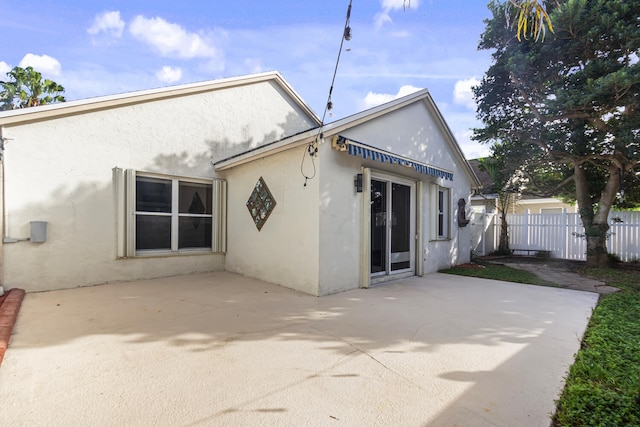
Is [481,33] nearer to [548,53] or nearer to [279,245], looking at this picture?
[548,53]

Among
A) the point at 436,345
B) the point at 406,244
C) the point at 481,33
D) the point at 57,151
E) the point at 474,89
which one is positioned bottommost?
the point at 436,345

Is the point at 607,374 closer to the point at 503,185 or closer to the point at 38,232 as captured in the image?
the point at 38,232

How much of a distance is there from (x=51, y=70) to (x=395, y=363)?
25217 millimetres

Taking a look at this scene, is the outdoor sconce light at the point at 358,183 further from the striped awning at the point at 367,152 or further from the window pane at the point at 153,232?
the window pane at the point at 153,232

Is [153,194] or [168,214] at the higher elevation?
[153,194]

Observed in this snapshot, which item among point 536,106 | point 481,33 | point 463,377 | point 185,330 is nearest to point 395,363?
point 463,377

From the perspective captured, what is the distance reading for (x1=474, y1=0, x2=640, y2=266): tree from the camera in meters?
9.06

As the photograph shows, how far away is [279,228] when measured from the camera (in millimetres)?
7508

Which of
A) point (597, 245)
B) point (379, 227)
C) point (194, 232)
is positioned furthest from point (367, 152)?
point (597, 245)

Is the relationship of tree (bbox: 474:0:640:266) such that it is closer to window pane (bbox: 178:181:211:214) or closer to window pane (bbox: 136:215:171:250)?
window pane (bbox: 178:181:211:214)

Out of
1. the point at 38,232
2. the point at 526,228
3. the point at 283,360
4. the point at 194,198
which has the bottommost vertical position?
the point at 283,360

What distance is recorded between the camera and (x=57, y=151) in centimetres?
679

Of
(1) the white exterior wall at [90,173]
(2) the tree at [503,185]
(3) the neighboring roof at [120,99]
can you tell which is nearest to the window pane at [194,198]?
(1) the white exterior wall at [90,173]

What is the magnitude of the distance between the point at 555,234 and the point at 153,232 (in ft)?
53.3
